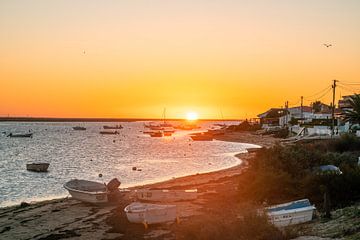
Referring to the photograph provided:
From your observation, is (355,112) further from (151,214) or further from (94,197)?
(151,214)

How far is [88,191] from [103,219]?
5004mm

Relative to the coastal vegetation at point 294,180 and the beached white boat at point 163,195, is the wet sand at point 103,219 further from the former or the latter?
the coastal vegetation at point 294,180

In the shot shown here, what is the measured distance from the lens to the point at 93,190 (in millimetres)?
26281

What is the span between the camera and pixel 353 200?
67.7ft

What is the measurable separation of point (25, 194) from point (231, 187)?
1488 cm

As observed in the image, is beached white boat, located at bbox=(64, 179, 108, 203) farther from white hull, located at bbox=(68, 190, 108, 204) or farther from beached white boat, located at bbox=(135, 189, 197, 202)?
beached white boat, located at bbox=(135, 189, 197, 202)

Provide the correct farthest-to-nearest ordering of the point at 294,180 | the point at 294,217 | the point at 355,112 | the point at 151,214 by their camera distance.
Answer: the point at 355,112
the point at 294,180
the point at 151,214
the point at 294,217

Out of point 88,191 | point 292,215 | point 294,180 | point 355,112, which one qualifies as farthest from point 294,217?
point 355,112

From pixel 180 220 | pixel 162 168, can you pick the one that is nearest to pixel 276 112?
pixel 162 168

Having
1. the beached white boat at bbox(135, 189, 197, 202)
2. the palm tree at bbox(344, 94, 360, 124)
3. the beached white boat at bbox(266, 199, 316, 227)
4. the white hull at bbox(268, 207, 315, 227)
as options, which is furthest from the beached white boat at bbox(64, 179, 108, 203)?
the palm tree at bbox(344, 94, 360, 124)

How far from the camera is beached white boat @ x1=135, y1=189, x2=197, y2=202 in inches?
936

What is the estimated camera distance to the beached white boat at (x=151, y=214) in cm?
1905

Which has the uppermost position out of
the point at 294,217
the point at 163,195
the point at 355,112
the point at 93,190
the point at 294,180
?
the point at 355,112

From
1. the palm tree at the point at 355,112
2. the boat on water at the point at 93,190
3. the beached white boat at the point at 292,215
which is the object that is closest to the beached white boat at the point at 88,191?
the boat on water at the point at 93,190
